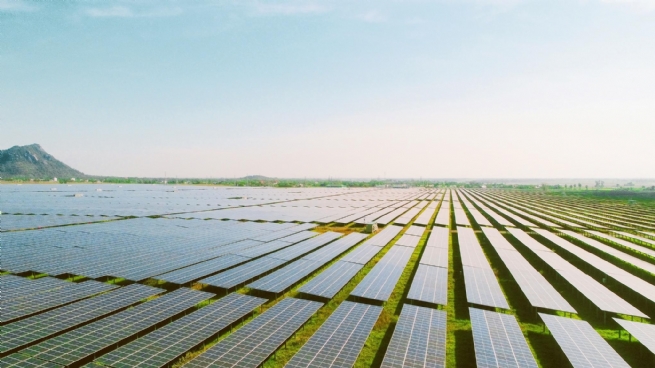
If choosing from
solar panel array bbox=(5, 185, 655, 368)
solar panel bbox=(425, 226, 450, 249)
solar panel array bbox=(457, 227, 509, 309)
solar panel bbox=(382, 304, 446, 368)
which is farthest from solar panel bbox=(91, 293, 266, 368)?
solar panel bbox=(425, 226, 450, 249)

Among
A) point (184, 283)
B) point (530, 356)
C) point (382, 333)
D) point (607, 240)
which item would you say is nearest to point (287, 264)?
point (184, 283)

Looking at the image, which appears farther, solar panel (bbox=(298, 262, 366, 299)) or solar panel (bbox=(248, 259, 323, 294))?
solar panel (bbox=(248, 259, 323, 294))

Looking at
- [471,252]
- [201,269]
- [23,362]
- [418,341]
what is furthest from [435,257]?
[23,362]

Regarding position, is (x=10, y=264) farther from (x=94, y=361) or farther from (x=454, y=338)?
(x=454, y=338)

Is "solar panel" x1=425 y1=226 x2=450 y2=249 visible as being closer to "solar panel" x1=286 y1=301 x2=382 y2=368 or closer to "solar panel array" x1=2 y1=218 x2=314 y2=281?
"solar panel" x1=286 y1=301 x2=382 y2=368

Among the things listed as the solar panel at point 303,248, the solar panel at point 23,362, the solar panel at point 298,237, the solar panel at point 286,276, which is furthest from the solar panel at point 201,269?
the solar panel at point 23,362

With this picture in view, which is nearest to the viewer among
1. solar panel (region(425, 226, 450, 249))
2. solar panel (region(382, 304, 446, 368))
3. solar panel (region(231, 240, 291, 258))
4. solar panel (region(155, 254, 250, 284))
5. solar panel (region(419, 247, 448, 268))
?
solar panel (region(382, 304, 446, 368))

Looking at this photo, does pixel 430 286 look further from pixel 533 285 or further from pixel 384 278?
pixel 533 285
